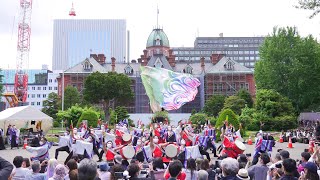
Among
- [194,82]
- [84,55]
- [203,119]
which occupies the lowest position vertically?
[203,119]

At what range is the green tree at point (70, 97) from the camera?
255 ft

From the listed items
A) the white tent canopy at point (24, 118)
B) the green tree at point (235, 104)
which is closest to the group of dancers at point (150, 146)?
the white tent canopy at point (24, 118)

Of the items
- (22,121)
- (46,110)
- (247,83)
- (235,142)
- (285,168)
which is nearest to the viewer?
(285,168)

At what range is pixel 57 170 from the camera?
6508 millimetres

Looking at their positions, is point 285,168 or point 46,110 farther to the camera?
point 46,110

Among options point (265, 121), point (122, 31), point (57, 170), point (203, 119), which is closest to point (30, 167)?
point (57, 170)

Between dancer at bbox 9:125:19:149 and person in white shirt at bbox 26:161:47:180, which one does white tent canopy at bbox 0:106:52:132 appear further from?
person in white shirt at bbox 26:161:47:180

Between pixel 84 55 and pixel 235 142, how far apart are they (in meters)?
149

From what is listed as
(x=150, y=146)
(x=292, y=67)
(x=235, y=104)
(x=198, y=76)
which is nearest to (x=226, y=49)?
(x=198, y=76)

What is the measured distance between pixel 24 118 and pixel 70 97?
151ft

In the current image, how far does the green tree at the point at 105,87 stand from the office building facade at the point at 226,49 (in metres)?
75.2

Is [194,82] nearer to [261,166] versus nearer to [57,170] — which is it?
[261,166]

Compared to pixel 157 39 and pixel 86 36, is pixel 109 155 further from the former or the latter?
pixel 86 36

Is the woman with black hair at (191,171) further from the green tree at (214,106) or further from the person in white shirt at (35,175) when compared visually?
the green tree at (214,106)
